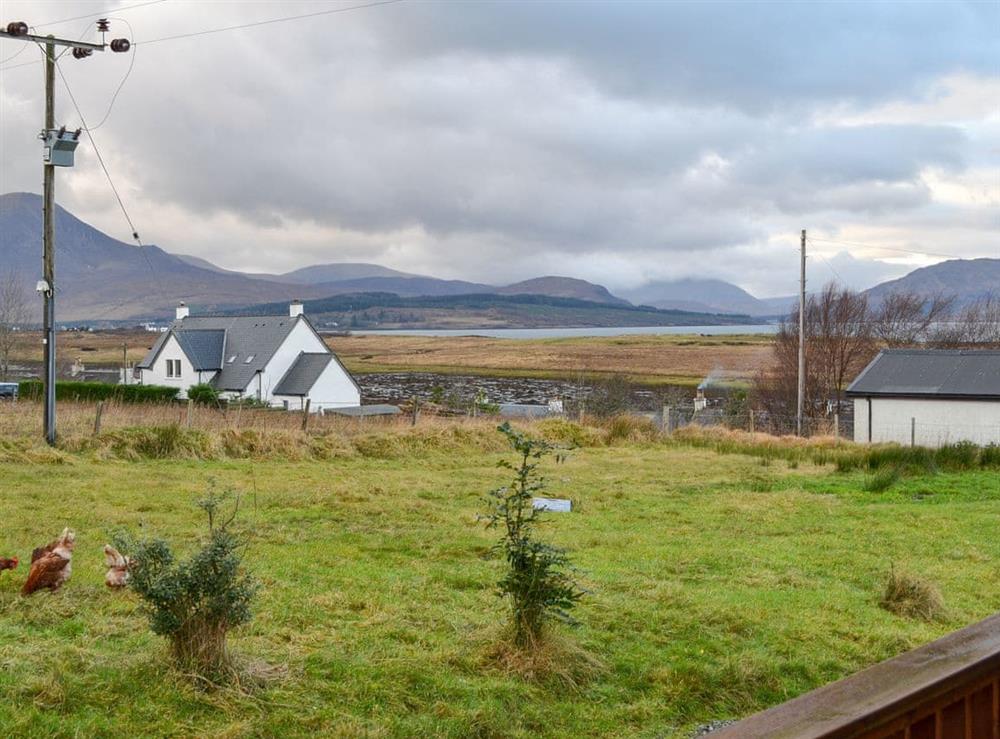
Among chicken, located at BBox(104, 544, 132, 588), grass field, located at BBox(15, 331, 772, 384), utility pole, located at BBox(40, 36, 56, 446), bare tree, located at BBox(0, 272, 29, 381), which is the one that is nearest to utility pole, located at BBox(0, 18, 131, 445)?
utility pole, located at BBox(40, 36, 56, 446)

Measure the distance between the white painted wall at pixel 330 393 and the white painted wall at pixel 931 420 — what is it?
2493 cm

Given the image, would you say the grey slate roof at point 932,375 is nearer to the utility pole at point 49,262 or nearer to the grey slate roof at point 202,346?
the utility pole at point 49,262

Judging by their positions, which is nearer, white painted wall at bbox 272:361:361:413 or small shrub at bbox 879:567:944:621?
small shrub at bbox 879:567:944:621

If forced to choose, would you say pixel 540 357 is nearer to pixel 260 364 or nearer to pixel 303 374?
pixel 303 374

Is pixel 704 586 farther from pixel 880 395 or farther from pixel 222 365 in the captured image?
pixel 222 365

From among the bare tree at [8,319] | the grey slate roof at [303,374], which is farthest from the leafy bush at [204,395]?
the bare tree at [8,319]

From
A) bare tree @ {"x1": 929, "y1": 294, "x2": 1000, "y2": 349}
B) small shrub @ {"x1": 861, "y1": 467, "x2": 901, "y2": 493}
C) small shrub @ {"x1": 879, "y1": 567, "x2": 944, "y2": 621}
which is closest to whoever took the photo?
small shrub @ {"x1": 879, "y1": 567, "x2": 944, "y2": 621}

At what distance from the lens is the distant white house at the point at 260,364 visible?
46.2m

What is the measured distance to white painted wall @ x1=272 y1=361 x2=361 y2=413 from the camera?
150ft

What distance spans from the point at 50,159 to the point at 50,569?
1376cm

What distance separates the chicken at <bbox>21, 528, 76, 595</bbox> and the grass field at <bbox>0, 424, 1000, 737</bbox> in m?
0.16

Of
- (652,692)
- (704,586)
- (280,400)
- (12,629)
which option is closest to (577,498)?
(704,586)

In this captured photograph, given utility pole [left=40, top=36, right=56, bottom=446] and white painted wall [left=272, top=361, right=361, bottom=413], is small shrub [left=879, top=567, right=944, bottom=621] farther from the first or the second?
white painted wall [left=272, top=361, right=361, bottom=413]

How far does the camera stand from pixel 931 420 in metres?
34.0
